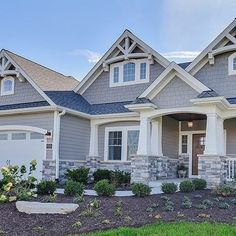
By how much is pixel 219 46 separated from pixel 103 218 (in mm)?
10104

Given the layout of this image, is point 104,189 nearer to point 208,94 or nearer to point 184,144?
point 208,94

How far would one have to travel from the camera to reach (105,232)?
241 inches

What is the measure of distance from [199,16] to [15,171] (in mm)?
9839

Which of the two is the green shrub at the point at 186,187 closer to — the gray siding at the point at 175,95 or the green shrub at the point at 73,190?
the green shrub at the point at 73,190

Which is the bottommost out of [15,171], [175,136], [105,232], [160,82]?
[105,232]

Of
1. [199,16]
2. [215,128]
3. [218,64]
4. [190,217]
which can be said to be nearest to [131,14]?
[199,16]

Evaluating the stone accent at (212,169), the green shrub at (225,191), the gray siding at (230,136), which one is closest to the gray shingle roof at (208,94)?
the stone accent at (212,169)

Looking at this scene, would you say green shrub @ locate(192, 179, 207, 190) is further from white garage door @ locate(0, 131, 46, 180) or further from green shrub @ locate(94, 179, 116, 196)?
white garage door @ locate(0, 131, 46, 180)

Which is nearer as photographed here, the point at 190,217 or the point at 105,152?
the point at 190,217

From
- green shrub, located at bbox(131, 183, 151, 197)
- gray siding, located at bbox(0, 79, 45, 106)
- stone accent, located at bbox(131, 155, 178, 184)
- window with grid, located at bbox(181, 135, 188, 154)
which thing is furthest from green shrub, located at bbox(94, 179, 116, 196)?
window with grid, located at bbox(181, 135, 188, 154)

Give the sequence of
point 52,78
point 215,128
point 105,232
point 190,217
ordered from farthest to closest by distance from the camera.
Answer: point 52,78 < point 215,128 < point 190,217 < point 105,232

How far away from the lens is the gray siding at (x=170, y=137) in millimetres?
14953

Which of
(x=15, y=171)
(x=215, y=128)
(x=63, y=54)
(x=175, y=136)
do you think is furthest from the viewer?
(x=63, y=54)

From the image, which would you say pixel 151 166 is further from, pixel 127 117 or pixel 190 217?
pixel 190 217
